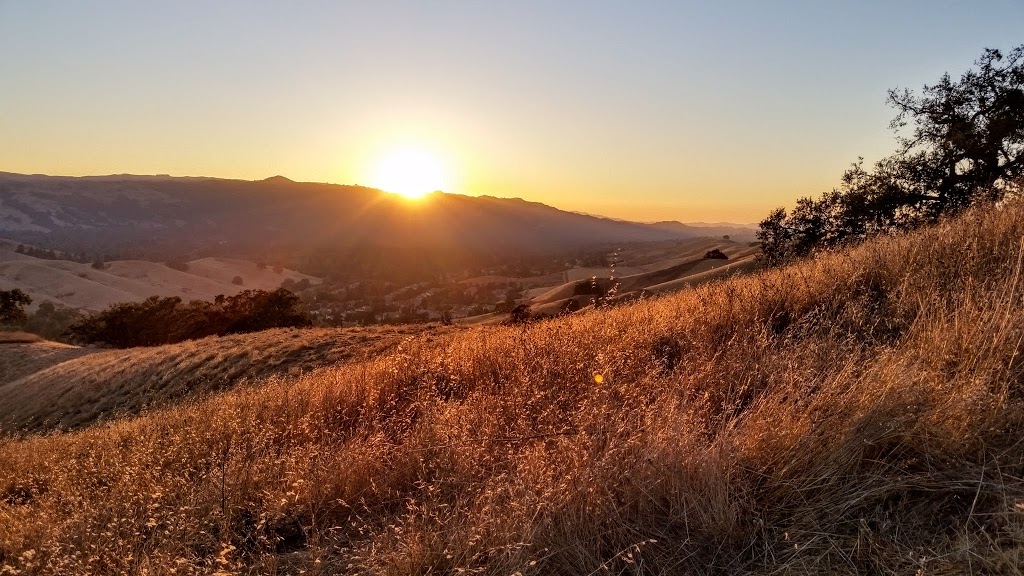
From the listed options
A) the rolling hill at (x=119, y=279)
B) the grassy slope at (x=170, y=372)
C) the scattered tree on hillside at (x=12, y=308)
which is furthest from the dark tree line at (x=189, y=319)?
the rolling hill at (x=119, y=279)

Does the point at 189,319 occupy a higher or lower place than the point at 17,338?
higher

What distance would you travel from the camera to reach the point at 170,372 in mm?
15953

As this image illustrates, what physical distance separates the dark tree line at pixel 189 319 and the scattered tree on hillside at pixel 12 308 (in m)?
6.34

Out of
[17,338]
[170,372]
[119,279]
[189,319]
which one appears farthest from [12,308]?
[119,279]

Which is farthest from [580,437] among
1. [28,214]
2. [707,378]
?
[28,214]

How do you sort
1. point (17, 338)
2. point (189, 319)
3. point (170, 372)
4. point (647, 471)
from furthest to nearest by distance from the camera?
point (189, 319) → point (17, 338) → point (170, 372) → point (647, 471)

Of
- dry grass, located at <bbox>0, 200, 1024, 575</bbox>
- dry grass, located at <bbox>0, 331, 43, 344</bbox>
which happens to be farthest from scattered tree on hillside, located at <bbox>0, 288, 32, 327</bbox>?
dry grass, located at <bbox>0, 200, 1024, 575</bbox>

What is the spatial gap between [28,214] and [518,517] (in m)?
263

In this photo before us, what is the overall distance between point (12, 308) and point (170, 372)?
143 feet

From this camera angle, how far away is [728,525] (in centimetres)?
212

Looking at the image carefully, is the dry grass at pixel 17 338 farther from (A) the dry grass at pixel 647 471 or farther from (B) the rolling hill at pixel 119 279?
(B) the rolling hill at pixel 119 279

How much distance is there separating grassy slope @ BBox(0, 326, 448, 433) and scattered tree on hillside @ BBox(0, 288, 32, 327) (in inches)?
1290

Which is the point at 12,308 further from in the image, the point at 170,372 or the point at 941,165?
the point at 941,165

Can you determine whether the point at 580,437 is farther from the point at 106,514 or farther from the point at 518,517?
the point at 106,514
